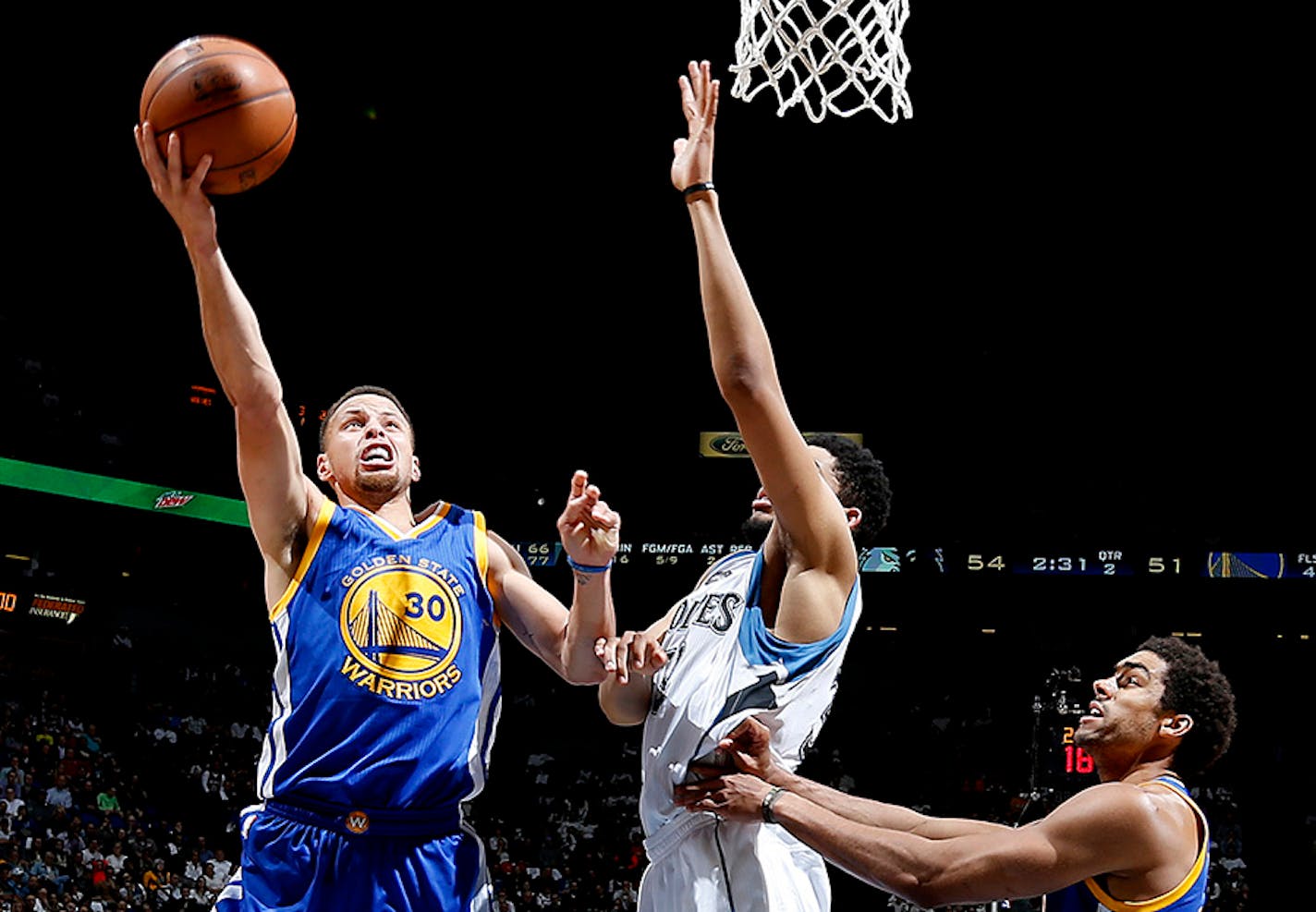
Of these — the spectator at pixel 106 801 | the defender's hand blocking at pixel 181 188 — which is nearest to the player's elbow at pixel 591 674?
the defender's hand blocking at pixel 181 188

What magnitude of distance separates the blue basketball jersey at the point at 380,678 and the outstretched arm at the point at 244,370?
93 mm

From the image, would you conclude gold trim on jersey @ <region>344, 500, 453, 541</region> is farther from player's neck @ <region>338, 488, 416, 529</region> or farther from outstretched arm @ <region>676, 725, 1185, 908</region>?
outstretched arm @ <region>676, 725, 1185, 908</region>

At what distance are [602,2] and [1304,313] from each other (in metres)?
11.9

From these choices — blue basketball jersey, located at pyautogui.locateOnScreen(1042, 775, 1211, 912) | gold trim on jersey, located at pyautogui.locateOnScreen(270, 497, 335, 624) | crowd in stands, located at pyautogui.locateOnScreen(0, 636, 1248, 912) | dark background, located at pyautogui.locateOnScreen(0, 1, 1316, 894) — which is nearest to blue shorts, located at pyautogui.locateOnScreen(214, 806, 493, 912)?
gold trim on jersey, located at pyautogui.locateOnScreen(270, 497, 335, 624)

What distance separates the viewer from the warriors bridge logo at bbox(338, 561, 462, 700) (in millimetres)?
3053

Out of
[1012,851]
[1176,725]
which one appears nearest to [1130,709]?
[1176,725]

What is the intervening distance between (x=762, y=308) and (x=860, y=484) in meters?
19.8

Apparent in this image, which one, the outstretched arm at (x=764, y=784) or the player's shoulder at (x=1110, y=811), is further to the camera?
the player's shoulder at (x=1110, y=811)

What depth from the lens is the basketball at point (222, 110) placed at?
9.65ft

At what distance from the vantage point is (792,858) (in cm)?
283

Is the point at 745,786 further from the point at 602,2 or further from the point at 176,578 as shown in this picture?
the point at 176,578

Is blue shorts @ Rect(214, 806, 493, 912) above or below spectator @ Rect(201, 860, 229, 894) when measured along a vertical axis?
above

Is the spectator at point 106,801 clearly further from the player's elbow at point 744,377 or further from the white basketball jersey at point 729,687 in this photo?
the player's elbow at point 744,377

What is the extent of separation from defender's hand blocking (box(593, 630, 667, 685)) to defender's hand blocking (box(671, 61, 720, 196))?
38.1 inches
